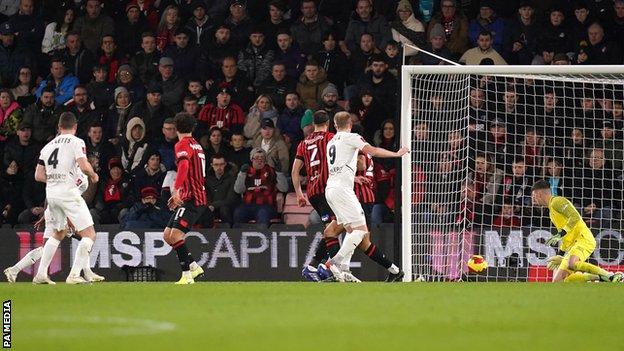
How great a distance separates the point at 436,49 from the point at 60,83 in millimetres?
6010

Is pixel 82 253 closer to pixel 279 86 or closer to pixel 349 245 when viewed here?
pixel 349 245

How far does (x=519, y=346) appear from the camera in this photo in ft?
25.3

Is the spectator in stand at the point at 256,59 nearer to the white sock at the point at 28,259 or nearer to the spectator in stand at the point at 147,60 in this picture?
the spectator in stand at the point at 147,60

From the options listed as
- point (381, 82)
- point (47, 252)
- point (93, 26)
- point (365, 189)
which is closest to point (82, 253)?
point (47, 252)

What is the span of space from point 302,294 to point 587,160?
22.9 ft

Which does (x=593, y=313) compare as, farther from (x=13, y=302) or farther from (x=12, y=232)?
(x=12, y=232)

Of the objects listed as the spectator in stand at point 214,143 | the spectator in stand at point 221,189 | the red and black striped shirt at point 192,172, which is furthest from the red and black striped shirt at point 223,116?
the red and black striped shirt at point 192,172

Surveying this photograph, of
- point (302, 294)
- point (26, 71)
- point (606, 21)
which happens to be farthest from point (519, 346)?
point (26, 71)

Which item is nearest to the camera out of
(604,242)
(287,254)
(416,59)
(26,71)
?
(604,242)

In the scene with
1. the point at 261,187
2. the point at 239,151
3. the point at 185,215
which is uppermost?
the point at 239,151

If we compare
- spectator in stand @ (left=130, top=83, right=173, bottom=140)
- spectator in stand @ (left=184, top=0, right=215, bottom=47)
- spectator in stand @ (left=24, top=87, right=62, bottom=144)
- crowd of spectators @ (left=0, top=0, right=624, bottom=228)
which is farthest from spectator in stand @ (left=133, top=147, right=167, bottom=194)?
spectator in stand @ (left=184, top=0, right=215, bottom=47)

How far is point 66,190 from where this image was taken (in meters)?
14.8

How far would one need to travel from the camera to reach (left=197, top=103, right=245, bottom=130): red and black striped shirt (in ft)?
66.2

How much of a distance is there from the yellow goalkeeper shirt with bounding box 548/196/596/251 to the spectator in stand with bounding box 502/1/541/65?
15.5 feet
